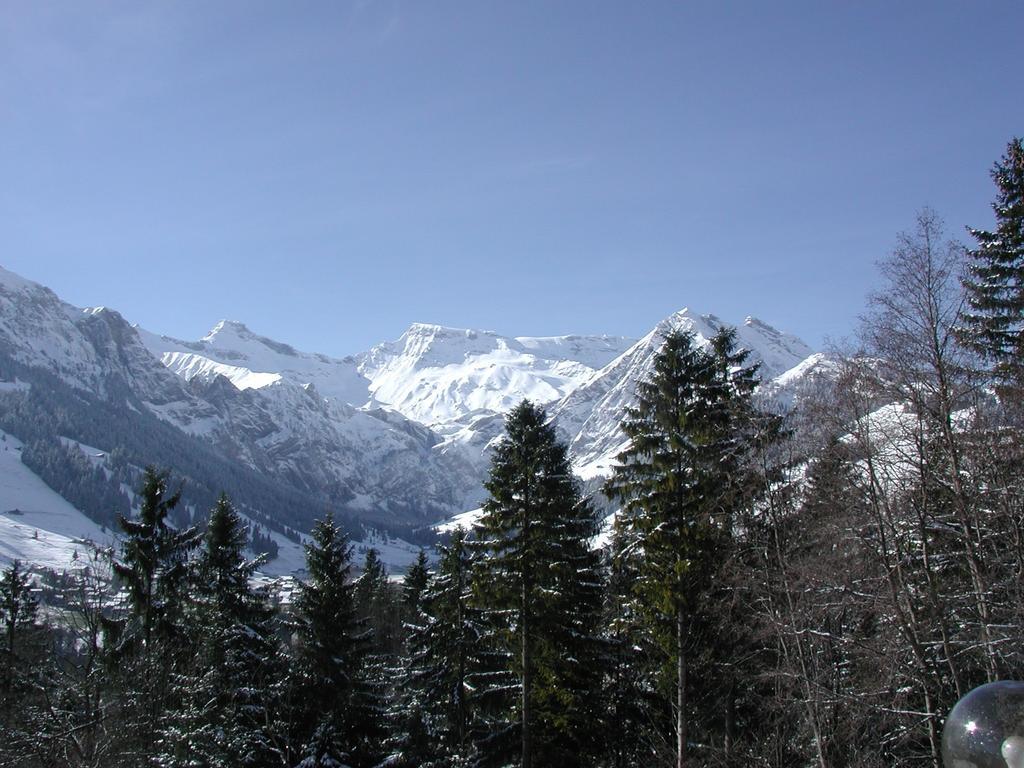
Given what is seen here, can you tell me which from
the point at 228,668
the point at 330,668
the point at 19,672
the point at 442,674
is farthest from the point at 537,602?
the point at 19,672

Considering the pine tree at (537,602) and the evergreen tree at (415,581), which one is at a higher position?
the pine tree at (537,602)

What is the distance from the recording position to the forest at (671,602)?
1315 centimetres

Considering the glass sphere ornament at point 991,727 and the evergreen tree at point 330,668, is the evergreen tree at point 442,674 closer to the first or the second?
the evergreen tree at point 330,668

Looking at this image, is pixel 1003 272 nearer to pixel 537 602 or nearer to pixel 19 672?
pixel 537 602

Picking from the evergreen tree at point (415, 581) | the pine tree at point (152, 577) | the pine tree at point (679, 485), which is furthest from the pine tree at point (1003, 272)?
the evergreen tree at point (415, 581)

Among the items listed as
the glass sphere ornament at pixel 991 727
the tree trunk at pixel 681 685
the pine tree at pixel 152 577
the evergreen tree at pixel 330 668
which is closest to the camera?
the glass sphere ornament at pixel 991 727

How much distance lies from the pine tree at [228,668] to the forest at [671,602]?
0.34 feet

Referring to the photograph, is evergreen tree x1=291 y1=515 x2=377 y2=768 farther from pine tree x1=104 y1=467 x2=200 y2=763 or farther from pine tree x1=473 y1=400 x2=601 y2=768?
pine tree x1=473 y1=400 x2=601 y2=768

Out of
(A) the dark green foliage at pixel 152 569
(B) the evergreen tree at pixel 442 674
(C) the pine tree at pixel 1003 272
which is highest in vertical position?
(C) the pine tree at pixel 1003 272

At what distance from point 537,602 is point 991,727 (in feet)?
56.7

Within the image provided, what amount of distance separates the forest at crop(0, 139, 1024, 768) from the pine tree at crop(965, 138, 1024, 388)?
9 centimetres

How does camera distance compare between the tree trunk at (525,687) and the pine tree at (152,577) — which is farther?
the pine tree at (152,577)

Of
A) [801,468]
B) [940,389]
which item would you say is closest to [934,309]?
[940,389]

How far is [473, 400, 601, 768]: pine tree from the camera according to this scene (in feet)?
68.4
